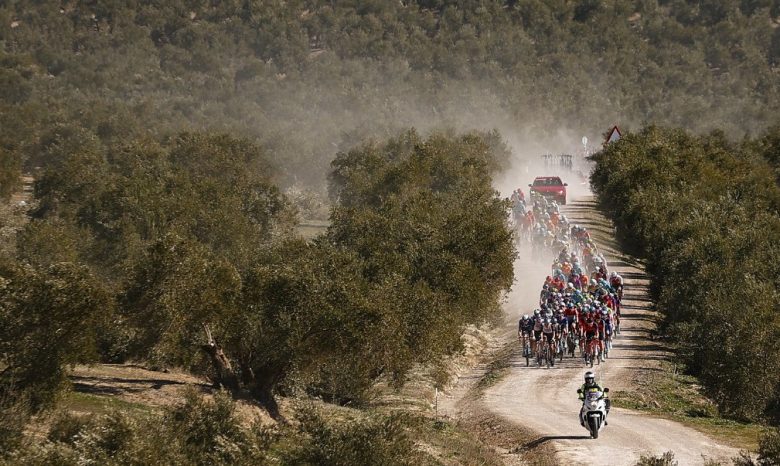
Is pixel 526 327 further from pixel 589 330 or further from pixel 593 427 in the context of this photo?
pixel 593 427

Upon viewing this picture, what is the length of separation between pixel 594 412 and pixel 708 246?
24.2 m

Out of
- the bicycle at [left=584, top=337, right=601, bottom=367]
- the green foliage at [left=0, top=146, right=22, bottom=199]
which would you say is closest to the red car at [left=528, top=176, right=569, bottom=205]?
the green foliage at [left=0, top=146, right=22, bottom=199]

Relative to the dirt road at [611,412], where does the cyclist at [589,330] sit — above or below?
above

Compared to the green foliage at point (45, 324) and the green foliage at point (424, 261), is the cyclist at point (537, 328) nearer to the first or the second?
the green foliage at point (424, 261)

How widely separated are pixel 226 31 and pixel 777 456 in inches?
7248

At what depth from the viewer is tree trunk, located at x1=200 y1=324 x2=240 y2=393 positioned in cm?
2908

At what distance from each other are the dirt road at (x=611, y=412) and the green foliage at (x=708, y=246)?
1.59 metres

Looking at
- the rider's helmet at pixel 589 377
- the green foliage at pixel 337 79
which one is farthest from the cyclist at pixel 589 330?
the green foliage at pixel 337 79

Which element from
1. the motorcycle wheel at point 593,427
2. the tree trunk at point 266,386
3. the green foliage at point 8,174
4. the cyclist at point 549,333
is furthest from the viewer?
the green foliage at point 8,174

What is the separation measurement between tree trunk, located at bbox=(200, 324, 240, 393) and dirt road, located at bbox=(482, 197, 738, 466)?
307 inches

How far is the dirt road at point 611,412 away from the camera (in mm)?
25703

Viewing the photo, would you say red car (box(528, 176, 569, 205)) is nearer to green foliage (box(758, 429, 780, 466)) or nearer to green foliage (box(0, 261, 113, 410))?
green foliage (box(0, 261, 113, 410))

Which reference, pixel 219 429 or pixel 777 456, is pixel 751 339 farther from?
pixel 219 429

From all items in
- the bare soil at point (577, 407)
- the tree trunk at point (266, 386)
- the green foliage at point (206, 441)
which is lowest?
the bare soil at point (577, 407)
